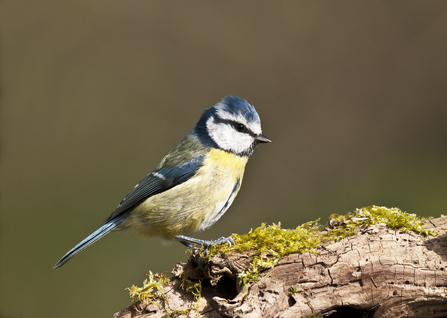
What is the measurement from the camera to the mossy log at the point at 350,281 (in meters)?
1.09

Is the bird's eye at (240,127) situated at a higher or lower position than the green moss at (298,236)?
higher

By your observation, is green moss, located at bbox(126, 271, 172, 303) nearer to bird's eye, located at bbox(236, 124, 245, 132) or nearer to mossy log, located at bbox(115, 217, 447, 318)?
mossy log, located at bbox(115, 217, 447, 318)

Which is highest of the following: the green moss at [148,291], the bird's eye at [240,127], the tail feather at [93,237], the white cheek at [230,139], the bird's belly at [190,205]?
the bird's eye at [240,127]

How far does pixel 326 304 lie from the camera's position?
111 cm

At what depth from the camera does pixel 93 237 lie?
162 cm

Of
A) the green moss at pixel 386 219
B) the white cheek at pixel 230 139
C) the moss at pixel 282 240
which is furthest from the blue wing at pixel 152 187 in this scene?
the green moss at pixel 386 219

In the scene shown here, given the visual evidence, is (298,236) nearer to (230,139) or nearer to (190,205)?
(190,205)

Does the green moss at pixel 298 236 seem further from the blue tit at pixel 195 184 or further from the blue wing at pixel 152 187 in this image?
the blue wing at pixel 152 187

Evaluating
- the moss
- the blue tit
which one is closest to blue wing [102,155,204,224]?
the blue tit

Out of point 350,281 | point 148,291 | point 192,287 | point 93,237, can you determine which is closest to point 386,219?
point 350,281

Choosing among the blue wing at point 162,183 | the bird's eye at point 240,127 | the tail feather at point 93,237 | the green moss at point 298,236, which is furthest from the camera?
the bird's eye at point 240,127

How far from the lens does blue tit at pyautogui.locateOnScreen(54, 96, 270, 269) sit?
5.25 feet

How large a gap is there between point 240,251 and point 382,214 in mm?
538

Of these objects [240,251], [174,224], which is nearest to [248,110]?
[174,224]
